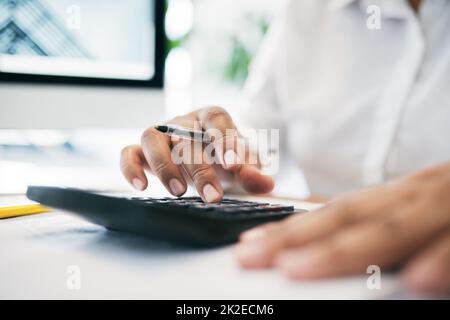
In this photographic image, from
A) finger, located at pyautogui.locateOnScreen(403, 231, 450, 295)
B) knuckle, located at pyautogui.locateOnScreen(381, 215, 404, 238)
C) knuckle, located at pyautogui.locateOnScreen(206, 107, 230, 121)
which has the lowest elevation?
finger, located at pyautogui.locateOnScreen(403, 231, 450, 295)

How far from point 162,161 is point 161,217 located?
20cm

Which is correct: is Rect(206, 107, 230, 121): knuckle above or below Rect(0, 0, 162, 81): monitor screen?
below

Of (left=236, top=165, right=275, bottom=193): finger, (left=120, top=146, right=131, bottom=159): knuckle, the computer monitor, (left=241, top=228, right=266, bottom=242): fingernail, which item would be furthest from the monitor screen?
(left=241, top=228, right=266, bottom=242): fingernail

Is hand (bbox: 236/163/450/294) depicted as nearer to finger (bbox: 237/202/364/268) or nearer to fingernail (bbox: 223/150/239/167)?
finger (bbox: 237/202/364/268)

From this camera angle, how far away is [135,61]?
28.9 inches

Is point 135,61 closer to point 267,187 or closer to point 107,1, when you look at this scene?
point 107,1

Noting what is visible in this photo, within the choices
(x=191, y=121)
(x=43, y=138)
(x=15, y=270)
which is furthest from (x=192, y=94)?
(x=15, y=270)

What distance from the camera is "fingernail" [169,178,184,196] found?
1.38 feet

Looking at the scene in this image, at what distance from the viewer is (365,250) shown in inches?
8.1

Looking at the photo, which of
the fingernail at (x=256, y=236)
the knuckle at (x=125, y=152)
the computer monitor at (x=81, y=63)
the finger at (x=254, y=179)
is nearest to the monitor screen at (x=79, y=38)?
the computer monitor at (x=81, y=63)

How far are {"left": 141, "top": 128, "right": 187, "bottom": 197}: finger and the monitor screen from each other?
0.27 m

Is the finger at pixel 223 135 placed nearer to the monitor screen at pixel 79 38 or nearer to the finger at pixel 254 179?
the finger at pixel 254 179

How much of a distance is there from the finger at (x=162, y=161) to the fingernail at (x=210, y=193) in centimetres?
3
